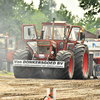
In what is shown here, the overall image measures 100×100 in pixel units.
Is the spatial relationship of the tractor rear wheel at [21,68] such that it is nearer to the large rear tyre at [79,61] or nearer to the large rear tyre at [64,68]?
the large rear tyre at [64,68]

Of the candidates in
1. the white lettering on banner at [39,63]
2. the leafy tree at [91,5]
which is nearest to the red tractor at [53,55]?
the white lettering on banner at [39,63]

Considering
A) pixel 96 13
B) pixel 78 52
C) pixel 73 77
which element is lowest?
pixel 73 77

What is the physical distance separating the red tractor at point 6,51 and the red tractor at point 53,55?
8041mm

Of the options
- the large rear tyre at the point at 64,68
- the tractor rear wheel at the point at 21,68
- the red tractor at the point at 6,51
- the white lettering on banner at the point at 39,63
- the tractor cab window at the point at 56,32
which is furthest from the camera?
the red tractor at the point at 6,51

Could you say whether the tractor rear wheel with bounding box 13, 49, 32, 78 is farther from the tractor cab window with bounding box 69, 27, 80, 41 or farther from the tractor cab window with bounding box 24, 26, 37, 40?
the tractor cab window with bounding box 69, 27, 80, 41

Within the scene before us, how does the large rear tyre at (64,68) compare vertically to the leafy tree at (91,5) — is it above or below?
below

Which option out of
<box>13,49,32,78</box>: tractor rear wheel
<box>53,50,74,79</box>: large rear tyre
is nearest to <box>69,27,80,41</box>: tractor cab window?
<box>53,50,74,79</box>: large rear tyre

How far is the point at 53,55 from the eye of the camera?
14945 mm

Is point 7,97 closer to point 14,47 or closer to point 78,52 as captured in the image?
point 78,52

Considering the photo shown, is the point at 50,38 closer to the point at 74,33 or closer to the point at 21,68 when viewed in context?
the point at 74,33

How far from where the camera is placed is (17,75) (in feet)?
48.6

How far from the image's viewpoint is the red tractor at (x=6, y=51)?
23.7 m

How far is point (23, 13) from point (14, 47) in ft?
147

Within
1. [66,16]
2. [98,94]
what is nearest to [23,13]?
[66,16]
